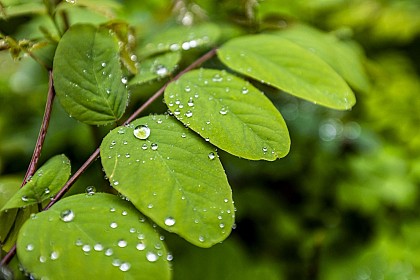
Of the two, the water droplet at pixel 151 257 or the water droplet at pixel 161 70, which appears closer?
the water droplet at pixel 151 257

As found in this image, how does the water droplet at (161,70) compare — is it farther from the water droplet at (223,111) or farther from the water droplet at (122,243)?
the water droplet at (122,243)

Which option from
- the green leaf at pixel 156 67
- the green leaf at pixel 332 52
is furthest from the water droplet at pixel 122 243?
the green leaf at pixel 332 52

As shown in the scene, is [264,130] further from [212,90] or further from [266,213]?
[266,213]

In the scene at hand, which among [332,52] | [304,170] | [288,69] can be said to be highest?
[288,69]

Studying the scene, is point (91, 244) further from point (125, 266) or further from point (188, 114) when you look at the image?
point (188, 114)

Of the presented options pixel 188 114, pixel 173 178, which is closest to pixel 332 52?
pixel 188 114

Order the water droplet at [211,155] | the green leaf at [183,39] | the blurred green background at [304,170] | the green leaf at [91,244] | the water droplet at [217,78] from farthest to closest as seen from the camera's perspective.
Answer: the blurred green background at [304,170]
the green leaf at [183,39]
the water droplet at [217,78]
the water droplet at [211,155]
the green leaf at [91,244]

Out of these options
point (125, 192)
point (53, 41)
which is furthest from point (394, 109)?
point (125, 192)
